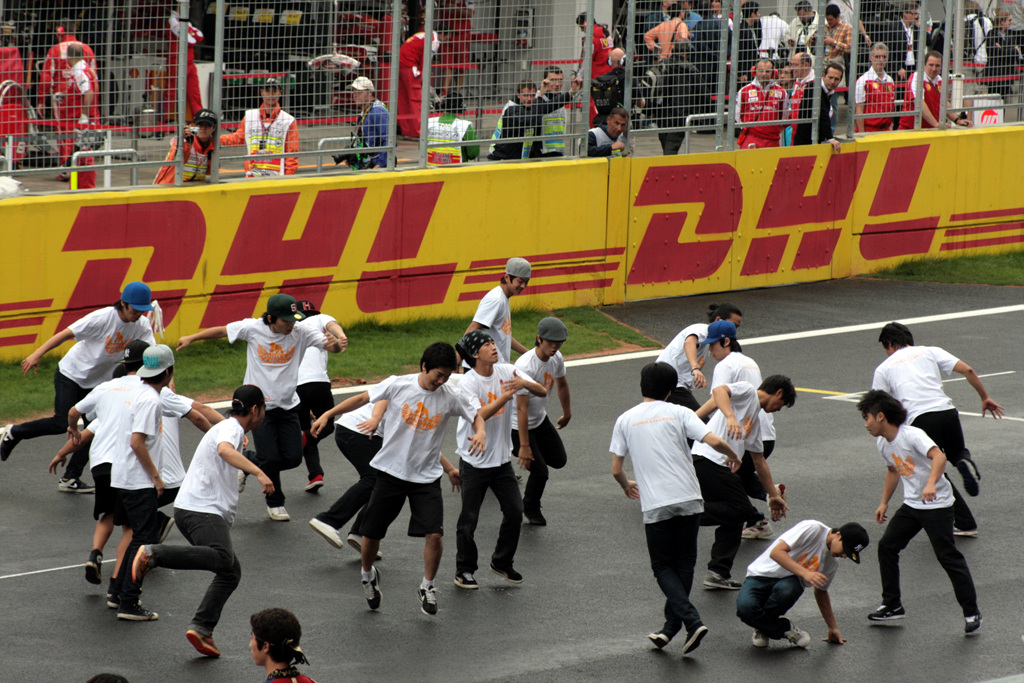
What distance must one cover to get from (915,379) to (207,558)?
5545 mm

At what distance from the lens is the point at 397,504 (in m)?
8.73

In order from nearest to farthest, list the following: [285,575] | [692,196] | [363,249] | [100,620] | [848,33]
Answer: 1. [100,620]
2. [285,575]
3. [363,249]
4. [692,196]
5. [848,33]

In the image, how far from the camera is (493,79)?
17.3 metres

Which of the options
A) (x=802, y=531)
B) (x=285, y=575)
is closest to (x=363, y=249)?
(x=285, y=575)

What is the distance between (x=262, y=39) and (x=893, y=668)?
34.3 feet

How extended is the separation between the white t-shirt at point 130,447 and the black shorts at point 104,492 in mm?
216

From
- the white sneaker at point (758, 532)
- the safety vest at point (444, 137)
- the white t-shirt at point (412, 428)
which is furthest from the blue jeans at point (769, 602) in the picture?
the safety vest at point (444, 137)

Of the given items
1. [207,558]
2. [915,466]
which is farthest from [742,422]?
[207,558]

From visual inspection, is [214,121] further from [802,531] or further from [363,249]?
[802,531]

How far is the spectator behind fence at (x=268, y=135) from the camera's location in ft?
51.5

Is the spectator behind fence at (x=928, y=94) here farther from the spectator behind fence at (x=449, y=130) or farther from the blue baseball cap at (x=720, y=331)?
the blue baseball cap at (x=720, y=331)

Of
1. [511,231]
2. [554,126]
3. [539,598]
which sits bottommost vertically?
[539,598]

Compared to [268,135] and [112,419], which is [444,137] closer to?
[268,135]

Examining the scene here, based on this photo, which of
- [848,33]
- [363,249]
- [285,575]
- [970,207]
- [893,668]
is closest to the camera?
[893,668]
